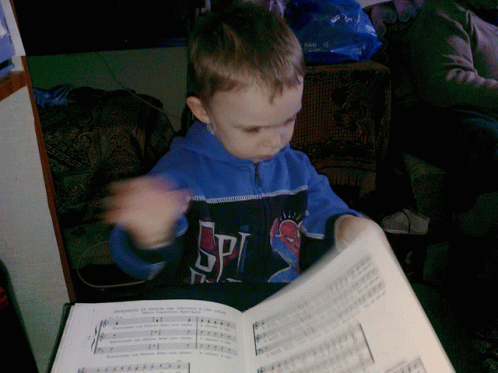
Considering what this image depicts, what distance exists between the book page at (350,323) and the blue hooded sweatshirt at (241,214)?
281 mm

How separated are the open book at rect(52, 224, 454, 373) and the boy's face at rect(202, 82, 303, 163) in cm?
25

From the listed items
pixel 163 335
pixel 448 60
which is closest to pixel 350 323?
pixel 163 335

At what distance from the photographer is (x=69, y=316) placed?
0.45 meters

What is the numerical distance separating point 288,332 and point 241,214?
38cm

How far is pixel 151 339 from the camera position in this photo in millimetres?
423

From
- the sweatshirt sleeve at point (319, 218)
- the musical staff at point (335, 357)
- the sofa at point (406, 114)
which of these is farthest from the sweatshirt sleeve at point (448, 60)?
the musical staff at point (335, 357)

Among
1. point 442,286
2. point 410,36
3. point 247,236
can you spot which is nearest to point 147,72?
point 410,36

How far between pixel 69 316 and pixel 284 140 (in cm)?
44

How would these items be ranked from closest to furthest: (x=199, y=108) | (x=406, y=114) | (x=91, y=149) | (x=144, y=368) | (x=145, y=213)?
(x=144, y=368), (x=145, y=213), (x=199, y=108), (x=91, y=149), (x=406, y=114)

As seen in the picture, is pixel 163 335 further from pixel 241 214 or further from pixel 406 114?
pixel 406 114

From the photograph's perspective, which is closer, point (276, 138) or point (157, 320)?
point (157, 320)

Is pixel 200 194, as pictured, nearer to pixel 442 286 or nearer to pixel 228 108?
pixel 228 108

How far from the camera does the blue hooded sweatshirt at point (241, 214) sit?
0.79 metres

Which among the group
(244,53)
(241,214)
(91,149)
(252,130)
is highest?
(244,53)
